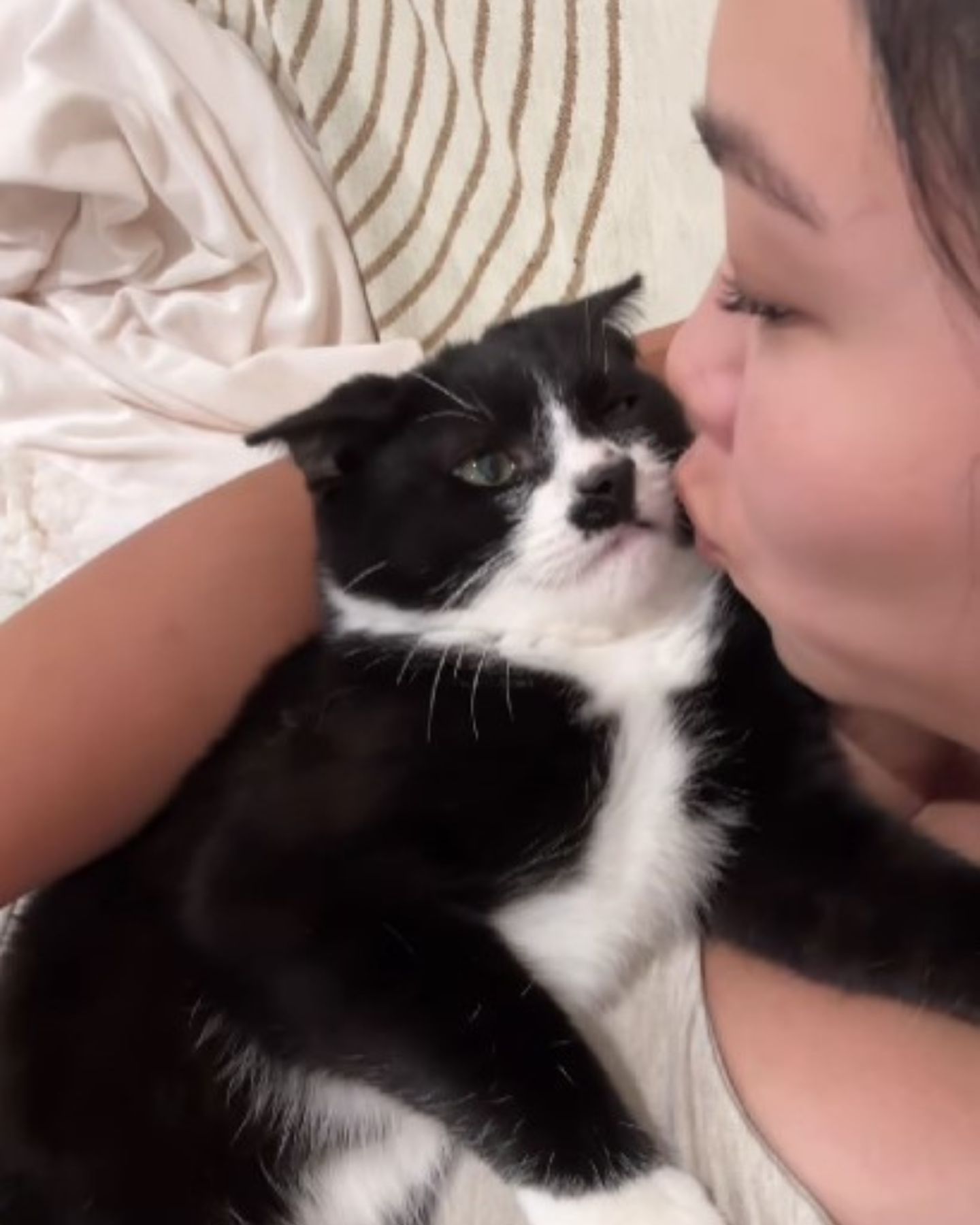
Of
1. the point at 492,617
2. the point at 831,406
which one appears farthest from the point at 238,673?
the point at 831,406

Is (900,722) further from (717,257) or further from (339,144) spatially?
(339,144)

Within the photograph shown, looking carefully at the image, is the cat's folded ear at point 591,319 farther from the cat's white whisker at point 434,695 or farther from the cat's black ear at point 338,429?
the cat's white whisker at point 434,695

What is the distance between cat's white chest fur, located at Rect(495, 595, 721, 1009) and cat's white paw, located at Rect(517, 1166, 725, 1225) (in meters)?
0.13

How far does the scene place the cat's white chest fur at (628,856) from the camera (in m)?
0.88

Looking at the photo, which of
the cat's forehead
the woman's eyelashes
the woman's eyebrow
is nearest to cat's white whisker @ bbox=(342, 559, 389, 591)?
the cat's forehead

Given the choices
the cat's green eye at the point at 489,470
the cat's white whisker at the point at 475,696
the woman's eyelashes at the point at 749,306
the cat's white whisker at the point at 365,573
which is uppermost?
the woman's eyelashes at the point at 749,306

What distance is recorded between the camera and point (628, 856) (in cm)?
90

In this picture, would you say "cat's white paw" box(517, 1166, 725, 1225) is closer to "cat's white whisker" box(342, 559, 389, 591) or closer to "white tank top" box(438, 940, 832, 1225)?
"white tank top" box(438, 940, 832, 1225)

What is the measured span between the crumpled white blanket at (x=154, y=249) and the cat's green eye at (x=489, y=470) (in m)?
0.53

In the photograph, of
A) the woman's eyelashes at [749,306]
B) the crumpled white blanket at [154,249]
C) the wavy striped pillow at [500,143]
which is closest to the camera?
the woman's eyelashes at [749,306]

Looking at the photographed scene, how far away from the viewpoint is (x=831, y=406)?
58 cm

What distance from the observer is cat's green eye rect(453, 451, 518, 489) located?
957 millimetres

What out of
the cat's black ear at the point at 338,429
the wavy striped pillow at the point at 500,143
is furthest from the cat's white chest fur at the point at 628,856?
the wavy striped pillow at the point at 500,143

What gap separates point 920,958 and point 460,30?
0.95 metres
